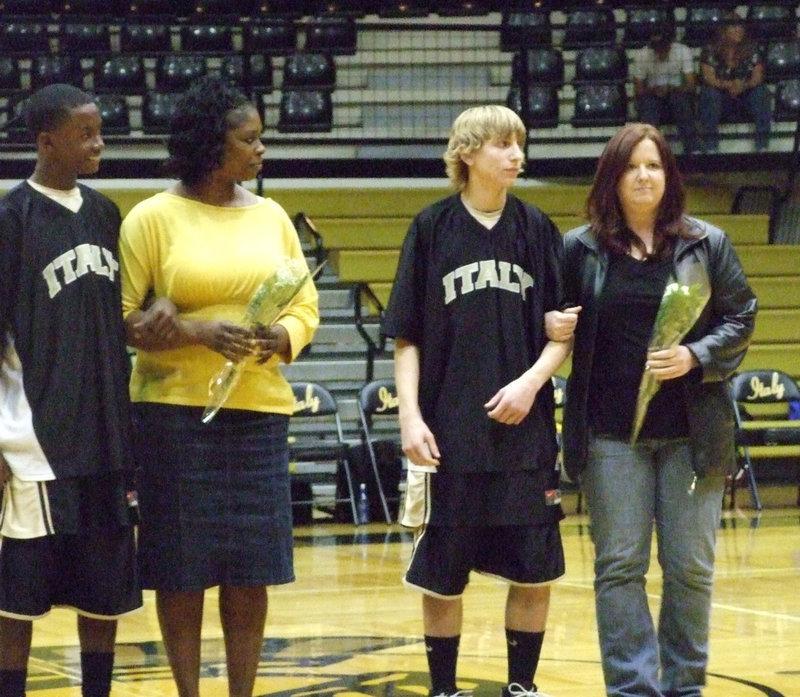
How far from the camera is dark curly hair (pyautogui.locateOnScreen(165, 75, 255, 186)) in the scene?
3.86m

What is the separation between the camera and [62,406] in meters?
3.58

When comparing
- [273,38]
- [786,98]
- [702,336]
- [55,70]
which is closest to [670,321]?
[702,336]

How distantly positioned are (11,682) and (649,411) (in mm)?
1711

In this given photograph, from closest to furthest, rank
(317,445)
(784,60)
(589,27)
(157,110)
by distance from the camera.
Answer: (317,445) < (157,110) < (589,27) < (784,60)

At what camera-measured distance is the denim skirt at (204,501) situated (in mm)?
3750

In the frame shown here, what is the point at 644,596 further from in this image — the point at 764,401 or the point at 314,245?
the point at 314,245

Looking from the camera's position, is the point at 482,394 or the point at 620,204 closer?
the point at 482,394

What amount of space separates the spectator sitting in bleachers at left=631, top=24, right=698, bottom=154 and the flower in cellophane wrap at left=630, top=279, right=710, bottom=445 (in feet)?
27.1

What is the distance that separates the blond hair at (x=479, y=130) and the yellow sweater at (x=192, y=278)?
595 mm

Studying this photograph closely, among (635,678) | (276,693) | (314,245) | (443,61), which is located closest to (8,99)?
(314,245)

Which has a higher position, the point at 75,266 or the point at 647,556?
the point at 75,266

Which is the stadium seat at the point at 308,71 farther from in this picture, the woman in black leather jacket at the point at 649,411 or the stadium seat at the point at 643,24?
the woman in black leather jacket at the point at 649,411

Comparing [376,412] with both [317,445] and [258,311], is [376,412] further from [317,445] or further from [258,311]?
[258,311]

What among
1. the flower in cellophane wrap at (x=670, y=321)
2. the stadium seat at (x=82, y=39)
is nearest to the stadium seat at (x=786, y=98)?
the stadium seat at (x=82, y=39)
